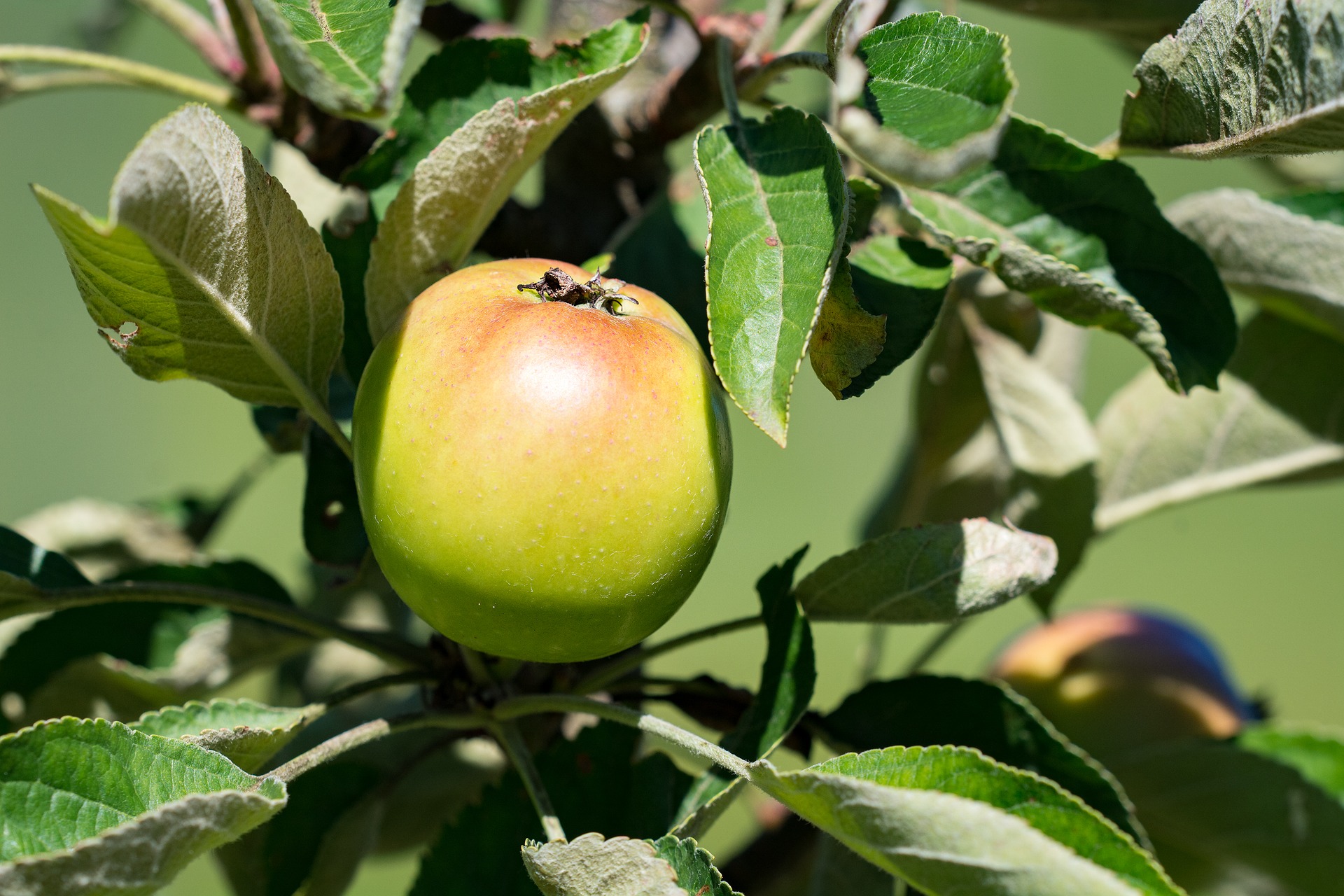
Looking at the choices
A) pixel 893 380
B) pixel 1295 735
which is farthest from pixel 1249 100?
pixel 893 380

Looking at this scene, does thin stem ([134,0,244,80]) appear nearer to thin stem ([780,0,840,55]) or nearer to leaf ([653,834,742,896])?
thin stem ([780,0,840,55])

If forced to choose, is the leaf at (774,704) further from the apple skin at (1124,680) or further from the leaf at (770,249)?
the apple skin at (1124,680)

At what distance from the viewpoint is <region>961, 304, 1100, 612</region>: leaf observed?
0.61 m

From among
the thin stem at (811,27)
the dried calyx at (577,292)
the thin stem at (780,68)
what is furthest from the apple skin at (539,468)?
the thin stem at (811,27)

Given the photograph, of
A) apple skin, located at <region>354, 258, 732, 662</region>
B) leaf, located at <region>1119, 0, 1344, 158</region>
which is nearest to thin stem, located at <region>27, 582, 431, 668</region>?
apple skin, located at <region>354, 258, 732, 662</region>

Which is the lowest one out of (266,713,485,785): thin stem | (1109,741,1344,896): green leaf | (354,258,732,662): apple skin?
(1109,741,1344,896): green leaf

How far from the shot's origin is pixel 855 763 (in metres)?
0.36

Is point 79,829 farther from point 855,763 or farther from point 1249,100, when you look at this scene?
point 1249,100

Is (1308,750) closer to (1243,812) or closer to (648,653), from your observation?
(1243,812)

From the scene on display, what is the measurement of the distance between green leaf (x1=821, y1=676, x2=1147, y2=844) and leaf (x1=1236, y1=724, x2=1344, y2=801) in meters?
0.21

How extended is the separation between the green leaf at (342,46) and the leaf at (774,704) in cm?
26

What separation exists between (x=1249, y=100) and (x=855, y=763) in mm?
268

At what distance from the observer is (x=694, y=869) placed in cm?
37

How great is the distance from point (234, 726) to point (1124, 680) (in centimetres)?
70
